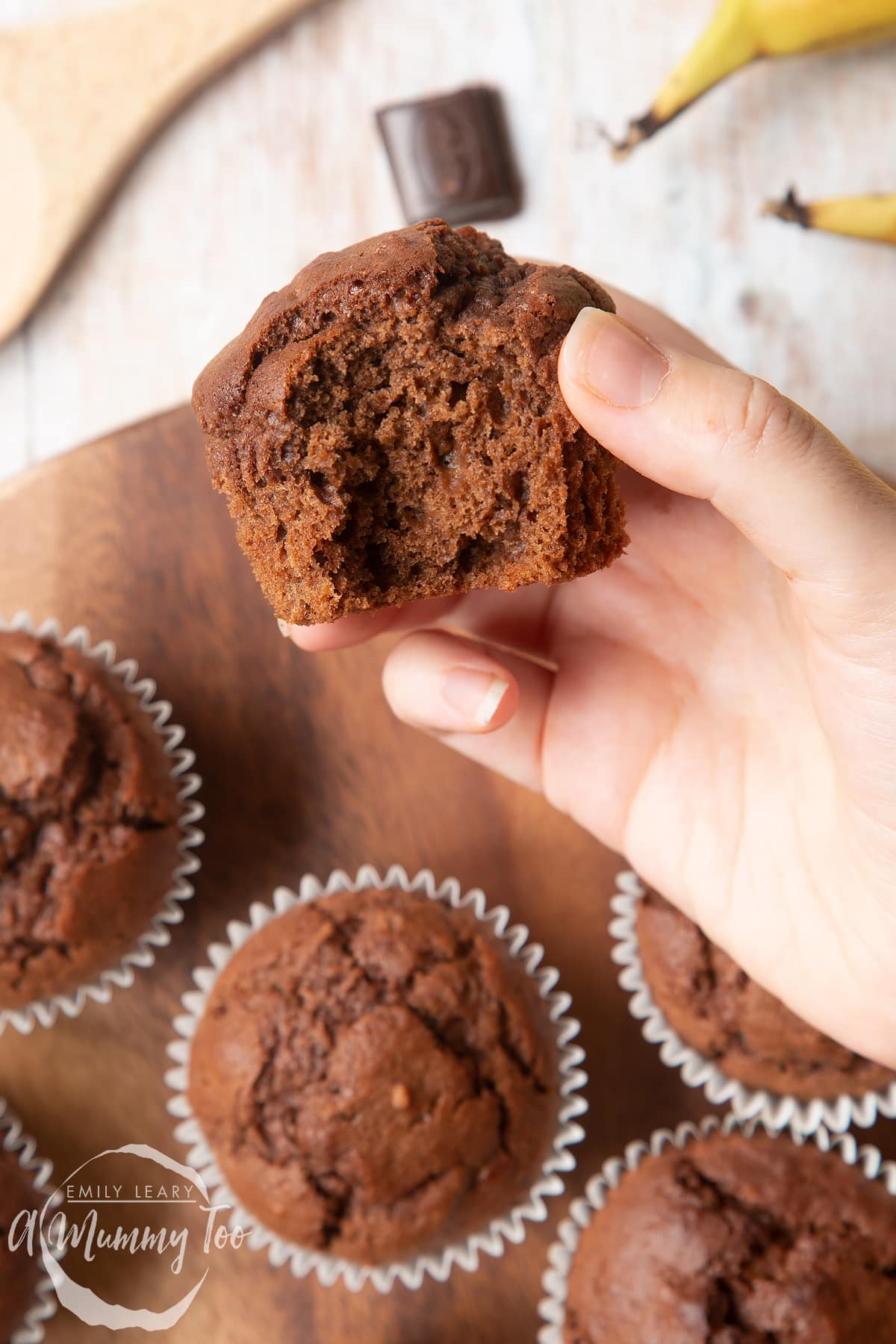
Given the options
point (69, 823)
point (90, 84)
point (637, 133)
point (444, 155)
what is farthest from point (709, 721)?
point (90, 84)

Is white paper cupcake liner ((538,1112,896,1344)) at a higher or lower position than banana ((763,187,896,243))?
lower

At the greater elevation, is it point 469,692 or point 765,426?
point 765,426

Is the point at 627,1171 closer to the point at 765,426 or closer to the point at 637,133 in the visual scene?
the point at 765,426

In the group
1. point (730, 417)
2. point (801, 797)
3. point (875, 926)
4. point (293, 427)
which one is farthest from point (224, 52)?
point (875, 926)

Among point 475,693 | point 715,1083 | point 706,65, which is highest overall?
point 706,65

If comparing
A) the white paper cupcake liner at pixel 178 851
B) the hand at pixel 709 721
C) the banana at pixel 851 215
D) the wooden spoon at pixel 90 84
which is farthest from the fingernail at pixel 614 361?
the wooden spoon at pixel 90 84

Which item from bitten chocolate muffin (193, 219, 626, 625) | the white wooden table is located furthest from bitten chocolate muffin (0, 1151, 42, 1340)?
the white wooden table

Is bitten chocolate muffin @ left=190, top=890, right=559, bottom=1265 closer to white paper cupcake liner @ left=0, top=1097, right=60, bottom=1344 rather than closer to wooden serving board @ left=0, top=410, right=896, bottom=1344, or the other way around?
wooden serving board @ left=0, top=410, right=896, bottom=1344
